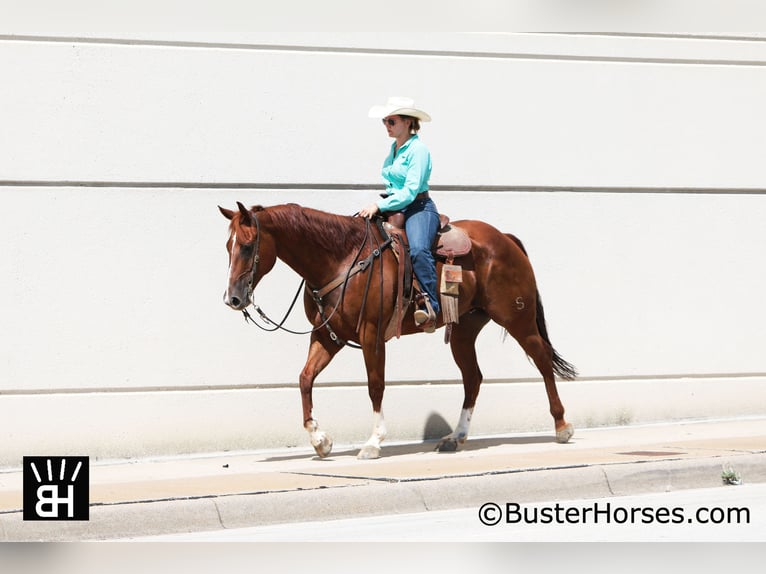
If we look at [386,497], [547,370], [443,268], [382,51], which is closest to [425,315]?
[443,268]

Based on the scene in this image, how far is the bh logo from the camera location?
686 centimetres

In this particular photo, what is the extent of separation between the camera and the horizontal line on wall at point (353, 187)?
33.1 feet

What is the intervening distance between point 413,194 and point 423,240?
1.25 feet

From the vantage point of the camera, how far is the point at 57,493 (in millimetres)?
7082

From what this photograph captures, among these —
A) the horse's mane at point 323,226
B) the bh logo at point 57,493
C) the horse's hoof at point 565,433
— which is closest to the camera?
the bh logo at point 57,493

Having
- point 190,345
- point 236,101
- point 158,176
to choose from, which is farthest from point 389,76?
point 190,345

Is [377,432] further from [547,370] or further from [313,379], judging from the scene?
[547,370]

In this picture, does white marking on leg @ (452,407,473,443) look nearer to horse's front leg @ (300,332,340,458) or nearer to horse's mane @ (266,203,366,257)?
horse's front leg @ (300,332,340,458)

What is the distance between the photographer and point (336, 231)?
31.0ft

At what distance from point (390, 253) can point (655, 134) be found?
11.2ft

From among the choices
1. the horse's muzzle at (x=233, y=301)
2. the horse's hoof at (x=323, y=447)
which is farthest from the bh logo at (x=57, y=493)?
the horse's hoof at (x=323, y=447)

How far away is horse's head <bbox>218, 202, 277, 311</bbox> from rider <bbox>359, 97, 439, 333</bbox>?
95cm

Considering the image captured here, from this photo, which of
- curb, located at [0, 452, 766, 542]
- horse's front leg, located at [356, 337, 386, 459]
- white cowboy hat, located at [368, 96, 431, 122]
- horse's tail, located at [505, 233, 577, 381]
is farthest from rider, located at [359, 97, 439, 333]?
curb, located at [0, 452, 766, 542]

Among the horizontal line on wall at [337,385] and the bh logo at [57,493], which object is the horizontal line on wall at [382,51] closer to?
the horizontal line on wall at [337,385]
